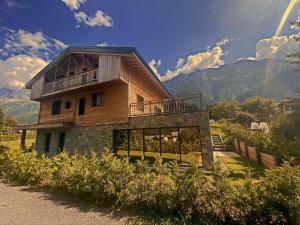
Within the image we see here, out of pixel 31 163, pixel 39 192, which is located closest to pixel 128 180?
pixel 39 192

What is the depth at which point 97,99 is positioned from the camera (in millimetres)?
14961

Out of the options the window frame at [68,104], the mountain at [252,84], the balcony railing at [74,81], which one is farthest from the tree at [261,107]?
the mountain at [252,84]

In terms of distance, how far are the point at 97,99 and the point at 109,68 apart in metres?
3.41

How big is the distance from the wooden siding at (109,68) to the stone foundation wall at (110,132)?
3.75 metres

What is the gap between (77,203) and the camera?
6031 mm

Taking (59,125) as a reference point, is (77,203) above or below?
below

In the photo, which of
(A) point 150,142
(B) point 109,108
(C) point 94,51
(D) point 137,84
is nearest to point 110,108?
(B) point 109,108

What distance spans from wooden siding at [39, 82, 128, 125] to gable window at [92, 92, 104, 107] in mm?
324

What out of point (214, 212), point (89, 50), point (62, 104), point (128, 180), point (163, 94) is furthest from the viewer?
point (163, 94)

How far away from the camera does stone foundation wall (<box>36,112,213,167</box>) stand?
Answer: 972 cm

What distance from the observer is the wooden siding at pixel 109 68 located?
12.7m

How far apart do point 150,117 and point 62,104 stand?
11.2m

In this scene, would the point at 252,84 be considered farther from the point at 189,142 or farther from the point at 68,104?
the point at 68,104

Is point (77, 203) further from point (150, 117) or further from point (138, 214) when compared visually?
point (150, 117)
